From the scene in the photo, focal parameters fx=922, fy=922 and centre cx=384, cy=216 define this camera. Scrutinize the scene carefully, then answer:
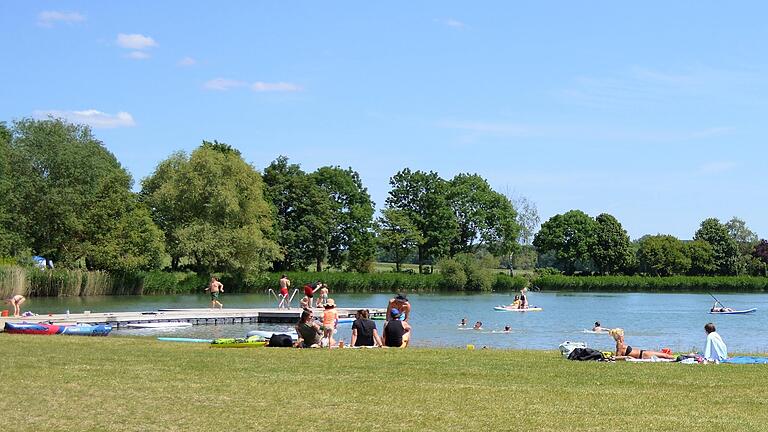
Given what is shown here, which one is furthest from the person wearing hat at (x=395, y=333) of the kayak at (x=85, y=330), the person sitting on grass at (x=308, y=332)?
the kayak at (x=85, y=330)

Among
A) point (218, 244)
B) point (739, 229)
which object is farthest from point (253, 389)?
point (739, 229)

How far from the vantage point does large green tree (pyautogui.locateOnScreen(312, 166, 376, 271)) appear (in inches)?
3669

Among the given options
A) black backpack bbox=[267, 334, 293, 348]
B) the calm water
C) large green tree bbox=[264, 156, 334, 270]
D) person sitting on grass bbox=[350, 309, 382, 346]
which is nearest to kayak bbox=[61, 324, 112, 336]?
the calm water

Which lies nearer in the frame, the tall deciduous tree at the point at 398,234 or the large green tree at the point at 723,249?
the tall deciduous tree at the point at 398,234

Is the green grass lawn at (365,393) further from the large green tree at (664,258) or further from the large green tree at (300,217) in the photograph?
the large green tree at (664,258)

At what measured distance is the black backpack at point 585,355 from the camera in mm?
18222

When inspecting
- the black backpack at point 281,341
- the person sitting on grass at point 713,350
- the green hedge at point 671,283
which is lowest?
the black backpack at point 281,341

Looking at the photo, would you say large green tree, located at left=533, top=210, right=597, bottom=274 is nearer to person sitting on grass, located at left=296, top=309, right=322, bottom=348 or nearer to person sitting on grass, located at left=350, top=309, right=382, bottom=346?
person sitting on grass, located at left=350, top=309, right=382, bottom=346

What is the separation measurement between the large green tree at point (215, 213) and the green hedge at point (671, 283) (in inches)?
1539

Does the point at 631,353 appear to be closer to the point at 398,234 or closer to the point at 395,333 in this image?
the point at 395,333

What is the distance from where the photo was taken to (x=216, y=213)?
2916 inches

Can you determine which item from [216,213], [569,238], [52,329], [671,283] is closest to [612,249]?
[569,238]

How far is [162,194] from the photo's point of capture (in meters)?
74.8

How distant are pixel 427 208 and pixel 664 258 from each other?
101 feet
